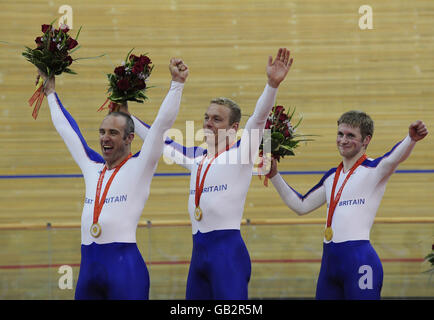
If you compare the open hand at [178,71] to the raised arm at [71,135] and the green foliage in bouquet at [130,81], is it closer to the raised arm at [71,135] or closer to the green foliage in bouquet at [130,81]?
the green foliage in bouquet at [130,81]

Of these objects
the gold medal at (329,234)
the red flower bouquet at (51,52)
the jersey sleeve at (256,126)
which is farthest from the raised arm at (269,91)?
the red flower bouquet at (51,52)

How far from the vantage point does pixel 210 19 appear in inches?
347

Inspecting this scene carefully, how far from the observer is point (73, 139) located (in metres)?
4.70

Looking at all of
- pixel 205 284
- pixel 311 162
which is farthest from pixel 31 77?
pixel 205 284

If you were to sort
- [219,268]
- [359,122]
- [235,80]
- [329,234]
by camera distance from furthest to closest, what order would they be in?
[235,80]
[359,122]
[329,234]
[219,268]

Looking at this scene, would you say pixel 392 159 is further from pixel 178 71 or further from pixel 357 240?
pixel 178 71

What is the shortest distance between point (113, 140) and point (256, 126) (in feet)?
2.99

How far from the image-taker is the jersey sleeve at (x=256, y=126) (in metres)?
4.22

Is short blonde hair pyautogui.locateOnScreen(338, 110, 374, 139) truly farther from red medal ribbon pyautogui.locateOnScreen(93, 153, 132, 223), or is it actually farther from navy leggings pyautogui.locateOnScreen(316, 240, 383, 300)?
red medal ribbon pyautogui.locateOnScreen(93, 153, 132, 223)

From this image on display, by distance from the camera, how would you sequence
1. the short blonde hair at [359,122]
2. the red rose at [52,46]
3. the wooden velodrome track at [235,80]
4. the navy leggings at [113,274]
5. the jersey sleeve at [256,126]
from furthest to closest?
the wooden velodrome track at [235,80], the short blonde hair at [359,122], the red rose at [52,46], the jersey sleeve at [256,126], the navy leggings at [113,274]

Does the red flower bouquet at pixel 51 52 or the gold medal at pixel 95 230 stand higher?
the red flower bouquet at pixel 51 52

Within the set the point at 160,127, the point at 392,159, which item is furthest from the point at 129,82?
the point at 392,159

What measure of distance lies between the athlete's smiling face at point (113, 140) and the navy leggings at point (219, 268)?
2.62 ft
